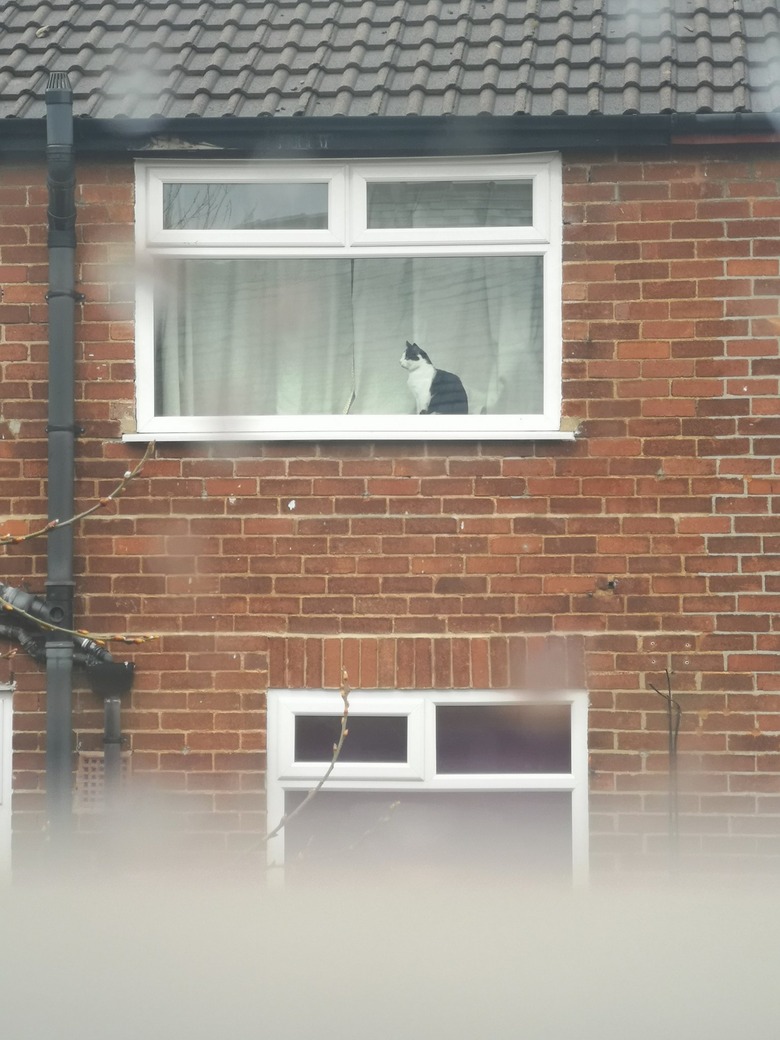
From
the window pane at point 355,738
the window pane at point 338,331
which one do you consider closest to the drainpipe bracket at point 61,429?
the window pane at point 338,331

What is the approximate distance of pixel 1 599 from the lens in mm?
4691

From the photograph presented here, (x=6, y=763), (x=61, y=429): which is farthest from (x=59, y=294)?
(x=6, y=763)

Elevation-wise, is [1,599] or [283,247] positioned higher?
[283,247]

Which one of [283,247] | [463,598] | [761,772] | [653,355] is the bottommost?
[761,772]

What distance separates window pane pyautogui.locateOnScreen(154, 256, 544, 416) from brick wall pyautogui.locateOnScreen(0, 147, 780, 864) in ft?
0.79

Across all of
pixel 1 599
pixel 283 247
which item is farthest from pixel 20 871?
pixel 283 247

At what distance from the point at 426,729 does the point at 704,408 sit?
66.4 inches

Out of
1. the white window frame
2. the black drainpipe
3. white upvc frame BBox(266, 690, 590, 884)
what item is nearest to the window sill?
the white window frame

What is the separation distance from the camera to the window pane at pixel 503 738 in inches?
198

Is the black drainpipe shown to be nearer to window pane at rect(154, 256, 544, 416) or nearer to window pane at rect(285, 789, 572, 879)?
window pane at rect(154, 256, 544, 416)

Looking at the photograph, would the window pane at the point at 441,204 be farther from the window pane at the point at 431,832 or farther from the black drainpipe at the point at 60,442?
the window pane at the point at 431,832

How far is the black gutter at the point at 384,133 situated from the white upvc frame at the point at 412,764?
2.19 meters

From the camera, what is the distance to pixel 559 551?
498cm

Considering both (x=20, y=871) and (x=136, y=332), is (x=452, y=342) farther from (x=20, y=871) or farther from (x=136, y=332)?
(x=20, y=871)
